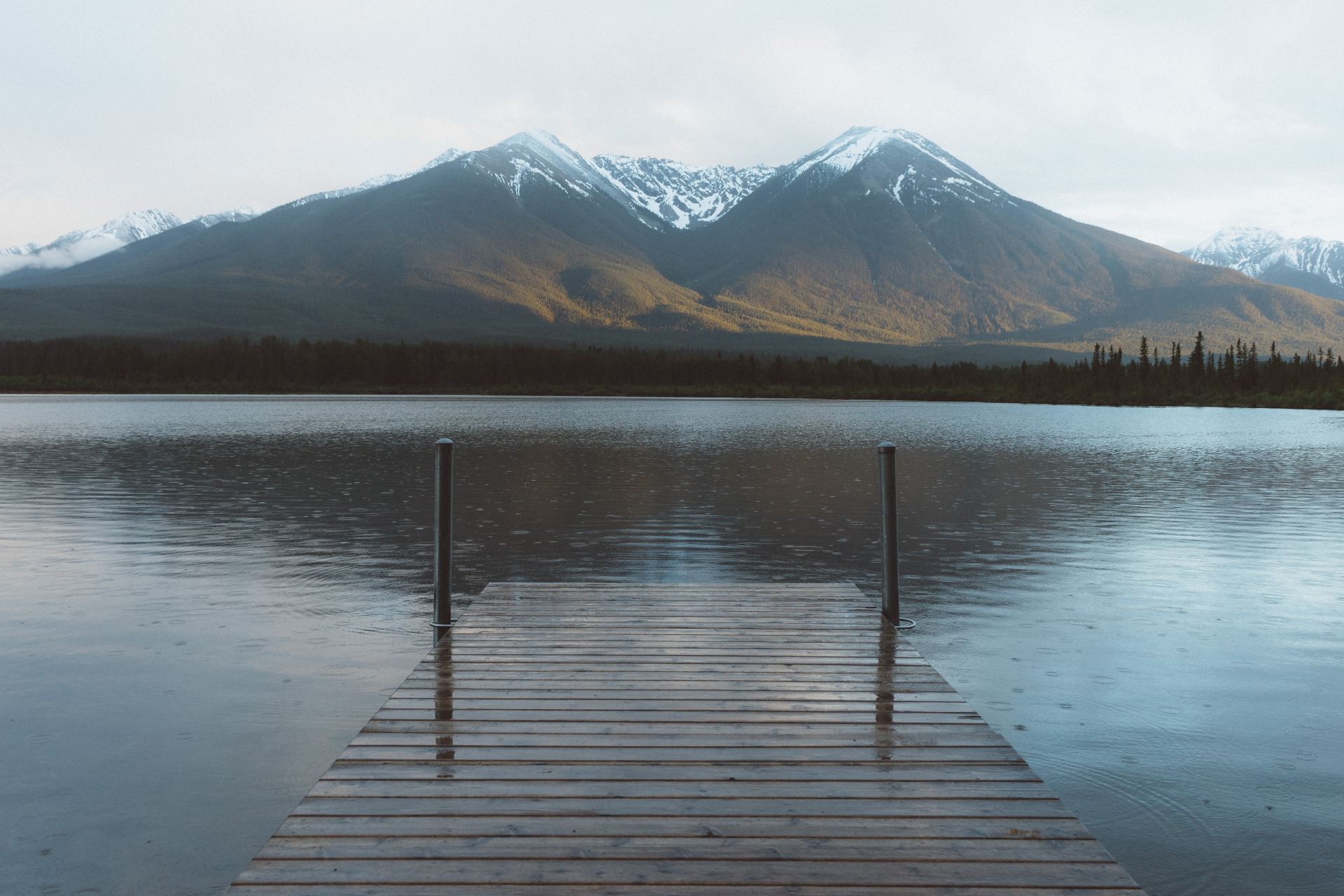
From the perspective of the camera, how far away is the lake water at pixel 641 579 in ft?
21.0

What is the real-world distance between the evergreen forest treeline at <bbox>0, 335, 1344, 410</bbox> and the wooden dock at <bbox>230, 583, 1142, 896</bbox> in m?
131

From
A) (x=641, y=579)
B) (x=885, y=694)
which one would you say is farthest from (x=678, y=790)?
(x=641, y=579)

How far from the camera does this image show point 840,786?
5.48m

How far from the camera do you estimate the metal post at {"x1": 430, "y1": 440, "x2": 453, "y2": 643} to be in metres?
10.0

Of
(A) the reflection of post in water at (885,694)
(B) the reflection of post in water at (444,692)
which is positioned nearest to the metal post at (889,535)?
(A) the reflection of post in water at (885,694)

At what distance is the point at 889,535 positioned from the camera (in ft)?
34.2

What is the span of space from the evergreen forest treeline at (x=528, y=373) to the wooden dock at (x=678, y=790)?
131426 mm

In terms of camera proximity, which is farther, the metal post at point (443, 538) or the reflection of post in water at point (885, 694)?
the metal post at point (443, 538)

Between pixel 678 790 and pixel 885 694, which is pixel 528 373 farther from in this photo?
pixel 678 790

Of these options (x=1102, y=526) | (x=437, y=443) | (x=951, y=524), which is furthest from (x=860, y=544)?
(x=437, y=443)

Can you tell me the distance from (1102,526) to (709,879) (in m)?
17.7

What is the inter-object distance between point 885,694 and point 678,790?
2346mm

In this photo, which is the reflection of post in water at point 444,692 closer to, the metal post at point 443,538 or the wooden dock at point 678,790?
the wooden dock at point 678,790

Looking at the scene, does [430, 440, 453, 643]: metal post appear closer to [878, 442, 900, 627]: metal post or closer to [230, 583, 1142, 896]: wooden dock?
[230, 583, 1142, 896]: wooden dock
